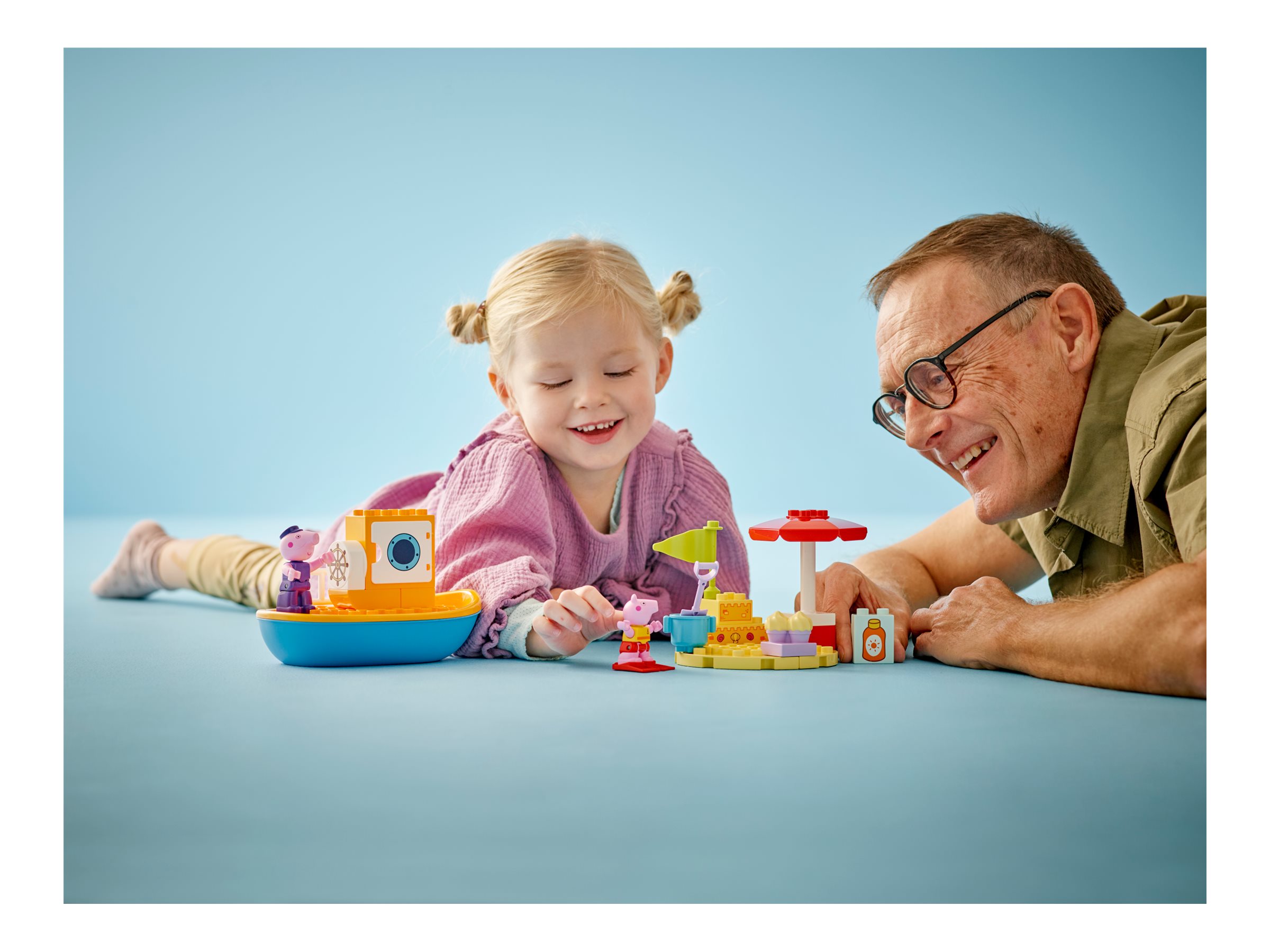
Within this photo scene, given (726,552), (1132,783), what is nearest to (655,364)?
(726,552)

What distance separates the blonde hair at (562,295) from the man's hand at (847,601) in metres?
0.77

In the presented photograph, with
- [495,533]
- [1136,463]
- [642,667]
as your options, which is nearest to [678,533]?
[495,533]

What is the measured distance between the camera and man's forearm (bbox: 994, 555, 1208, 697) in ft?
4.53

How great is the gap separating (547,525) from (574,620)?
413 mm

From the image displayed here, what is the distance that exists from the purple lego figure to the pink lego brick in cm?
74

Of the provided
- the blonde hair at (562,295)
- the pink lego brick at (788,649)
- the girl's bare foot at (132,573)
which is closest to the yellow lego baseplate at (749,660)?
the pink lego brick at (788,649)

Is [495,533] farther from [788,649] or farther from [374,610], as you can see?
[788,649]

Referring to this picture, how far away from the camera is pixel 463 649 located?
77.7 inches

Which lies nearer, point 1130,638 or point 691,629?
point 1130,638

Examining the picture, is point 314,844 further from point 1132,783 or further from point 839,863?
point 1132,783

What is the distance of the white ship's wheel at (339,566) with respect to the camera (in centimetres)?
187

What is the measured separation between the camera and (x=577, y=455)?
2.33 metres

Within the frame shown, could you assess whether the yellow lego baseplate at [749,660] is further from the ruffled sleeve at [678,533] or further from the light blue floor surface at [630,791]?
the ruffled sleeve at [678,533]

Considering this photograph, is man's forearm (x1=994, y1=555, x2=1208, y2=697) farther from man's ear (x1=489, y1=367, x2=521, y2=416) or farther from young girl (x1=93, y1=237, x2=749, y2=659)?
man's ear (x1=489, y1=367, x2=521, y2=416)
